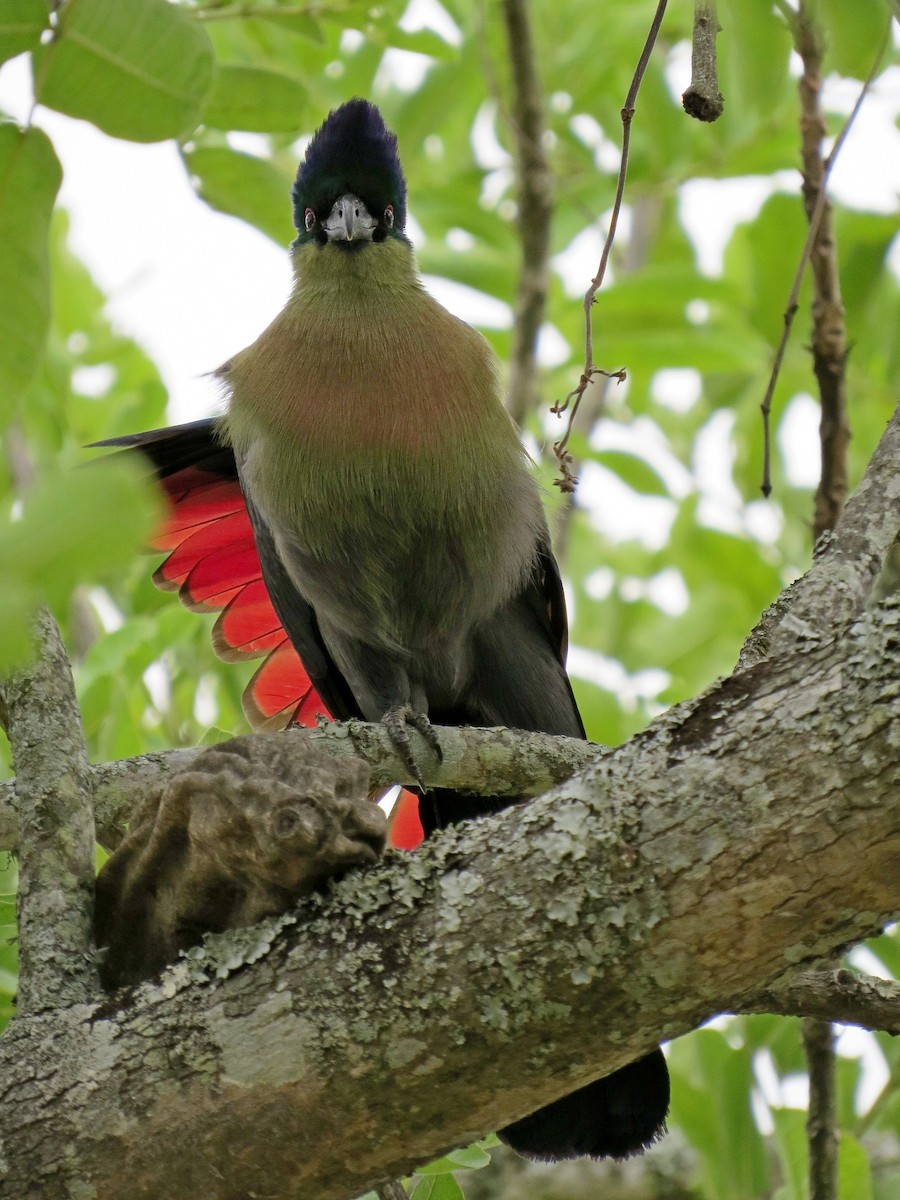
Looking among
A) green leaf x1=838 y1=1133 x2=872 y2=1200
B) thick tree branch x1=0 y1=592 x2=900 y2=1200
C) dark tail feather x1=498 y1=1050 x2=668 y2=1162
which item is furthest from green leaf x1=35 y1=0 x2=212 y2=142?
green leaf x1=838 y1=1133 x2=872 y2=1200

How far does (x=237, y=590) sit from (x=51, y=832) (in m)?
1.45

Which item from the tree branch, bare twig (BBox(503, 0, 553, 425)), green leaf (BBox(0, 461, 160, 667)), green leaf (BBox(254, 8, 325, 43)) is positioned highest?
bare twig (BBox(503, 0, 553, 425))

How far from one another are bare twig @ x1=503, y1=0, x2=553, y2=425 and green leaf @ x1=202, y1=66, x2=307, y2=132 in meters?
1.37

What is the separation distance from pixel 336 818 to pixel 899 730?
0.70 metres

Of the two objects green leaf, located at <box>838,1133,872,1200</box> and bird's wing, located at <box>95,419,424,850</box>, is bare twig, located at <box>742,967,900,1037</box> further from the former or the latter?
bird's wing, located at <box>95,419,424,850</box>

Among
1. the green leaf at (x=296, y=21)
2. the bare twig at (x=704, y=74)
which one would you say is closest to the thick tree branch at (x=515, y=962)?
the bare twig at (x=704, y=74)

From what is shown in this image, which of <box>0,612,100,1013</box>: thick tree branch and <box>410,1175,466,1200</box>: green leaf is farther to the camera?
<box>410,1175,466,1200</box>: green leaf

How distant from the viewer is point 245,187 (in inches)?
95.0

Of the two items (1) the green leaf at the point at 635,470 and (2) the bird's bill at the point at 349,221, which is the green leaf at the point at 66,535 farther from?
(1) the green leaf at the point at 635,470

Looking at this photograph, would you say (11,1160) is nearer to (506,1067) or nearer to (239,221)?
(506,1067)

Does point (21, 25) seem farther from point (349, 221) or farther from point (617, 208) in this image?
point (349, 221)

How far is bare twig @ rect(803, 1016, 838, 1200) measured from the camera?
7.53 feet

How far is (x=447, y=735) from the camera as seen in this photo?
2.58m

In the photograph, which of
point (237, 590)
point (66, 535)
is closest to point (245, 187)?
point (237, 590)
